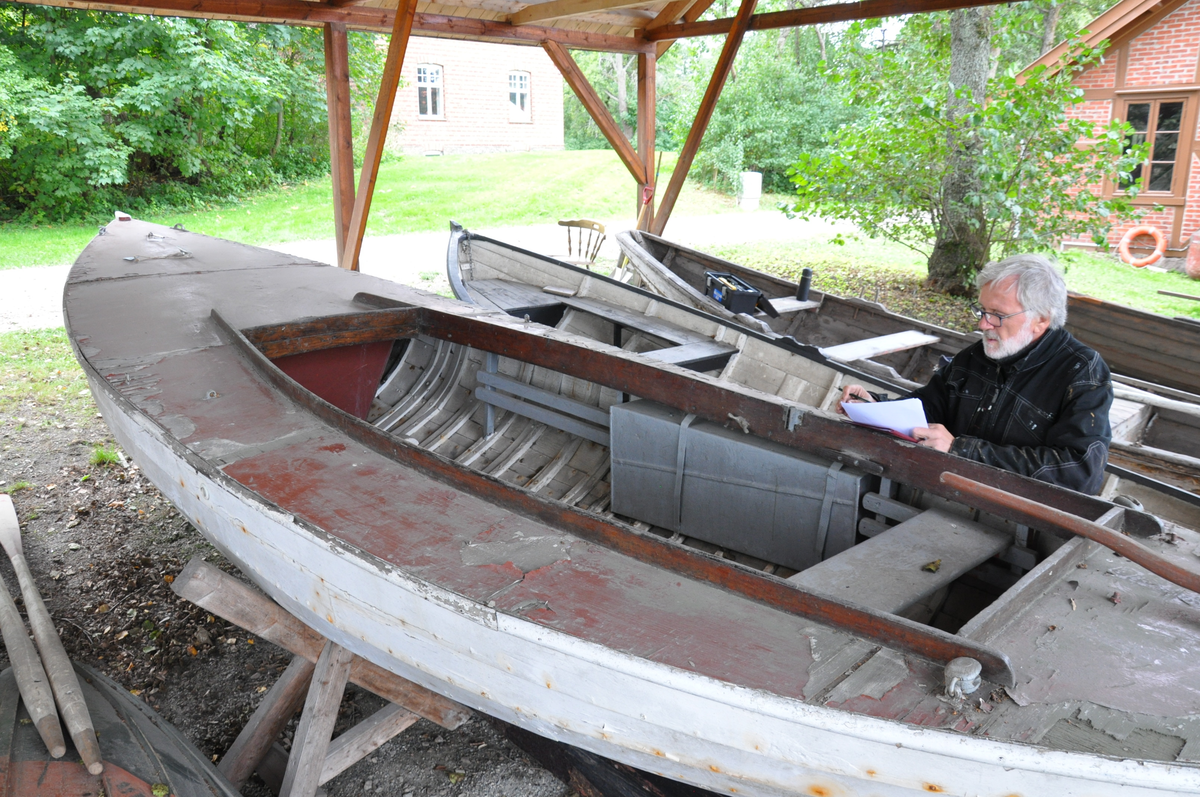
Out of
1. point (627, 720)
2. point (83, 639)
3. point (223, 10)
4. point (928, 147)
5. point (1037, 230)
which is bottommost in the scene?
point (83, 639)

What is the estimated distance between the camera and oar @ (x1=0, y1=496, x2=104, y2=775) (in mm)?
2041

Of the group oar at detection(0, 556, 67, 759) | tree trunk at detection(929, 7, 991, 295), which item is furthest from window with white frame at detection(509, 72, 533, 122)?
oar at detection(0, 556, 67, 759)

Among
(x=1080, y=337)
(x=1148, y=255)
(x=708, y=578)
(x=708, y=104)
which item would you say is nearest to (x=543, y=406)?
(x=708, y=578)

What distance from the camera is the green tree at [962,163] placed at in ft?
25.2

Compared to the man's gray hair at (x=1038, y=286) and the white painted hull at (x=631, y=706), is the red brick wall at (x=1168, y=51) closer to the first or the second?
the man's gray hair at (x=1038, y=286)

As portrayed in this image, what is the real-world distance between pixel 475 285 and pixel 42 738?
3.86 m

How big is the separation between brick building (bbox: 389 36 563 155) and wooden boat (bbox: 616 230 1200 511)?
18.1 metres

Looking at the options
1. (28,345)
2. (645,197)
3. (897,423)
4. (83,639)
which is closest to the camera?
(897,423)

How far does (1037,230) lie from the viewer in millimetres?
8227

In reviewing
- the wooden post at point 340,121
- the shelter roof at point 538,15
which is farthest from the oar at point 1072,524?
the wooden post at point 340,121

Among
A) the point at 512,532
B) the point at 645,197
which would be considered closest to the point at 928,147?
the point at 645,197

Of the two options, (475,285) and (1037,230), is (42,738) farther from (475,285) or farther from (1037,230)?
(1037,230)

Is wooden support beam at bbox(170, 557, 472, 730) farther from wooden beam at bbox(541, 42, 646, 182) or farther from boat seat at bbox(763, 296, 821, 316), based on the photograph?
wooden beam at bbox(541, 42, 646, 182)

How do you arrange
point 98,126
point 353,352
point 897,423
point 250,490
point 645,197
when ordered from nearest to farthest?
point 250,490, point 897,423, point 353,352, point 645,197, point 98,126
